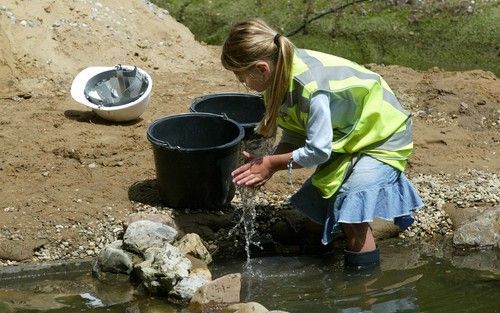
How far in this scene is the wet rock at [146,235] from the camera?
5781mm

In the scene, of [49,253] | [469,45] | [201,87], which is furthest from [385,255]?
[469,45]

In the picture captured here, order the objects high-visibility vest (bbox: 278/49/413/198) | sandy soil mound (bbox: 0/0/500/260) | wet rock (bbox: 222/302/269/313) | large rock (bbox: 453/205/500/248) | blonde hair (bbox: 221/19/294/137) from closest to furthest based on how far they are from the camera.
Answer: wet rock (bbox: 222/302/269/313)
blonde hair (bbox: 221/19/294/137)
high-visibility vest (bbox: 278/49/413/198)
large rock (bbox: 453/205/500/248)
sandy soil mound (bbox: 0/0/500/260)

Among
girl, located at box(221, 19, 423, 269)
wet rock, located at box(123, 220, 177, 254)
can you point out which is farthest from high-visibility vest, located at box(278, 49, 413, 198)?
wet rock, located at box(123, 220, 177, 254)

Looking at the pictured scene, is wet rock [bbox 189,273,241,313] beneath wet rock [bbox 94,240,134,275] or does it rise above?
above

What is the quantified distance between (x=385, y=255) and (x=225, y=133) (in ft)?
4.27

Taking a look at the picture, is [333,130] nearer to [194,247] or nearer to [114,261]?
[194,247]

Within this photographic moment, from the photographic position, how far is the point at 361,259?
18.8ft

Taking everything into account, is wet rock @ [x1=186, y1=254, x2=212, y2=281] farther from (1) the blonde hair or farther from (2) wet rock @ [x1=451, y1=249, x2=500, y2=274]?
(2) wet rock @ [x1=451, y1=249, x2=500, y2=274]

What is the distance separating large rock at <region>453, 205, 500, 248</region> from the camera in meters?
6.23

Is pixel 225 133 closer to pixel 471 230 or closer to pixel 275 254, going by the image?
pixel 275 254

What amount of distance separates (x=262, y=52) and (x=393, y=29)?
498cm

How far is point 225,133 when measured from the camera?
21.1 ft

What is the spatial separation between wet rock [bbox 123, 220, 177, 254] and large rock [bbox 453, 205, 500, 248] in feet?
6.00

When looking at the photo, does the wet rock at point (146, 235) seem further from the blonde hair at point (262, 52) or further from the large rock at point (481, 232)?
the large rock at point (481, 232)
